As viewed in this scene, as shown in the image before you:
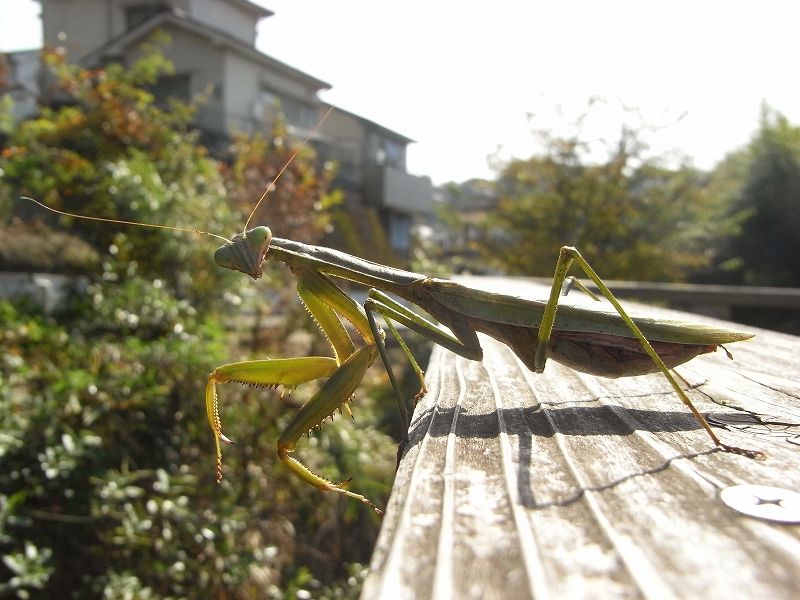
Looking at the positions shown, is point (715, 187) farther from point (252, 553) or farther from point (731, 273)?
point (252, 553)

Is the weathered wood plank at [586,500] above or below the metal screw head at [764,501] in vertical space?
below

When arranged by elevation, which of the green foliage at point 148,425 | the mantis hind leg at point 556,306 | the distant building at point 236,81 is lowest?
the green foliage at point 148,425

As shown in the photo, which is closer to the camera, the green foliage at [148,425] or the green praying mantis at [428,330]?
the green praying mantis at [428,330]

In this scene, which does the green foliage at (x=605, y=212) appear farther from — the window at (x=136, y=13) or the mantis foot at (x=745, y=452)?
the window at (x=136, y=13)

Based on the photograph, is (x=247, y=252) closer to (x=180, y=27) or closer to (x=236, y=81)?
(x=236, y=81)

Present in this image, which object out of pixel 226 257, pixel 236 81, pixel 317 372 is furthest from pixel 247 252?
pixel 236 81

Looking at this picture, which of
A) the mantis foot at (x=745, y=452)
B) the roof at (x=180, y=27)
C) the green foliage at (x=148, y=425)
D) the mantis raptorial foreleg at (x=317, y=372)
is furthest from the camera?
the roof at (x=180, y=27)

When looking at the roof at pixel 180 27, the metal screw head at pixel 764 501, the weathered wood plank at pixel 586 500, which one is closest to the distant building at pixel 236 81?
the roof at pixel 180 27
